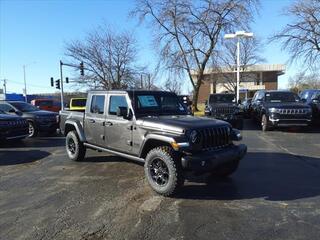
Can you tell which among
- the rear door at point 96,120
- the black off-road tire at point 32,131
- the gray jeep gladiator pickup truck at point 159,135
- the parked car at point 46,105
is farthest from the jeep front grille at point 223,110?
the parked car at point 46,105

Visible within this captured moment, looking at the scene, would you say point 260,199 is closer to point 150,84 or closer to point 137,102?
point 137,102

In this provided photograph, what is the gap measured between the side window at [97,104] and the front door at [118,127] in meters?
0.33

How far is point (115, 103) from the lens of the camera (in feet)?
27.6

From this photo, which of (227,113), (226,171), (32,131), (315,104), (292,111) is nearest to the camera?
(226,171)

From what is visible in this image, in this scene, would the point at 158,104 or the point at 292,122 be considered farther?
the point at 292,122

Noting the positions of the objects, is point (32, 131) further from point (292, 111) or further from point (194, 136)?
point (194, 136)

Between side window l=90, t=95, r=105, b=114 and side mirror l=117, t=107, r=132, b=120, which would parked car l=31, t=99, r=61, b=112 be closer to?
side window l=90, t=95, r=105, b=114

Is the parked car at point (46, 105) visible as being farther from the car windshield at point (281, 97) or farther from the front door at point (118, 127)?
the front door at point (118, 127)

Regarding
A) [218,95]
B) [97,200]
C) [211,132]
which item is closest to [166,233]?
[97,200]

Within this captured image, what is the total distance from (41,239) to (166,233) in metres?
1.57

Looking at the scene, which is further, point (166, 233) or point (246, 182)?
point (246, 182)

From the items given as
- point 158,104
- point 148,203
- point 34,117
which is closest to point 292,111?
point 158,104

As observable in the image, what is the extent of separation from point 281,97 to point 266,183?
1121 centimetres

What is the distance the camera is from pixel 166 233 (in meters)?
5.02
